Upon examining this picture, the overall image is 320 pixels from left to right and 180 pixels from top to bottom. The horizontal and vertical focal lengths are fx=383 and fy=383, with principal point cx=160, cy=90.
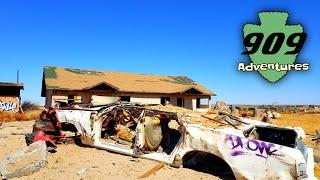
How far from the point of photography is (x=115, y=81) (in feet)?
110

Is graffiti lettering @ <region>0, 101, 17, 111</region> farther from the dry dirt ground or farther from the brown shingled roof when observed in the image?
the dry dirt ground

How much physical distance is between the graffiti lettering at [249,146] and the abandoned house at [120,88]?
22.0 meters

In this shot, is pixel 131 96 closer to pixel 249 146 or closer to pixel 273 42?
pixel 273 42

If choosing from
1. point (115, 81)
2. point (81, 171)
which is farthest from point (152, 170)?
point (115, 81)

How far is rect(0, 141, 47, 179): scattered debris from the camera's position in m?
8.52

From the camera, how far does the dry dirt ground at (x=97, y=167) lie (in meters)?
8.36

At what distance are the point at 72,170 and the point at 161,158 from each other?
82.2 inches

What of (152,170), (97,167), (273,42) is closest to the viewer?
(152,170)

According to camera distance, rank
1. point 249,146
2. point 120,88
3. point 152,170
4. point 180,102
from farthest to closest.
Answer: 1. point 180,102
2. point 120,88
3. point 152,170
4. point 249,146

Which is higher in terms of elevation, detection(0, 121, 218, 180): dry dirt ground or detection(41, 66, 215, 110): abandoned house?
detection(41, 66, 215, 110): abandoned house

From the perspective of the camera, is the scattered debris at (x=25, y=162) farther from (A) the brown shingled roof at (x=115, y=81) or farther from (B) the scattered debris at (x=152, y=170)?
(A) the brown shingled roof at (x=115, y=81)

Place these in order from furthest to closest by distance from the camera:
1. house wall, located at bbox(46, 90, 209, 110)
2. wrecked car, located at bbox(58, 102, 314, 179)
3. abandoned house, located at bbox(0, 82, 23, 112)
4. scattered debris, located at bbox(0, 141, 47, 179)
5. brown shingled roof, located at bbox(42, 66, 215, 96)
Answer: abandoned house, located at bbox(0, 82, 23, 112), brown shingled roof, located at bbox(42, 66, 215, 96), house wall, located at bbox(46, 90, 209, 110), scattered debris, located at bbox(0, 141, 47, 179), wrecked car, located at bbox(58, 102, 314, 179)

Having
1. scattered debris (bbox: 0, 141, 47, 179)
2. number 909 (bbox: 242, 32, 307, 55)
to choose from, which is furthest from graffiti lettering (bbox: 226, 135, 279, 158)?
number 909 (bbox: 242, 32, 307, 55)

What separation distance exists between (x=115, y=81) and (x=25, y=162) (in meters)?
24.0
